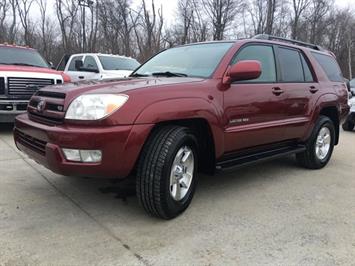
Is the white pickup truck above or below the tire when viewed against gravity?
above

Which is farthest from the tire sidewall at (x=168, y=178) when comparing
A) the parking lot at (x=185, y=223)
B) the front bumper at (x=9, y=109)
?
the front bumper at (x=9, y=109)

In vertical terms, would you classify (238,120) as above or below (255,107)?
below

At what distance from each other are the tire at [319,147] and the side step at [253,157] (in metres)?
0.30

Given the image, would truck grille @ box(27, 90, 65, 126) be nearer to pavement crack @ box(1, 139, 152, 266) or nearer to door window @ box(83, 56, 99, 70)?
pavement crack @ box(1, 139, 152, 266)

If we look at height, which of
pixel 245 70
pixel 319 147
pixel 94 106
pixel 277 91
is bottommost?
pixel 319 147

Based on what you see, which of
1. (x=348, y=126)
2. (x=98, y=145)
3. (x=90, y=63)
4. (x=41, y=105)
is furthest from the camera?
(x=90, y=63)

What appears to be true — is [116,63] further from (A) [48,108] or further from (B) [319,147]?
(A) [48,108]

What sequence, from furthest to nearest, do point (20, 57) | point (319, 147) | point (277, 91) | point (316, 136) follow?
point (20, 57) → point (319, 147) → point (316, 136) → point (277, 91)

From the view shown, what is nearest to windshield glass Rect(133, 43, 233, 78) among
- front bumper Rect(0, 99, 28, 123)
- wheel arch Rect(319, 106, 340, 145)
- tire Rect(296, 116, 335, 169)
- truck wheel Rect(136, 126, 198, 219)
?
truck wheel Rect(136, 126, 198, 219)

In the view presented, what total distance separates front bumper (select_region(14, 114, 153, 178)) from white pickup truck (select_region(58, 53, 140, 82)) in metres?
7.32

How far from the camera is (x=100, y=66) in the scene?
11.2 metres

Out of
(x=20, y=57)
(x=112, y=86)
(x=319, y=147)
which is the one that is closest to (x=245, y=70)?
(x=112, y=86)

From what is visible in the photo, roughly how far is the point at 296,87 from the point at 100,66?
6.97m

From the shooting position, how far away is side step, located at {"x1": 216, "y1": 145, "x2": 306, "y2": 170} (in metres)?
4.36
